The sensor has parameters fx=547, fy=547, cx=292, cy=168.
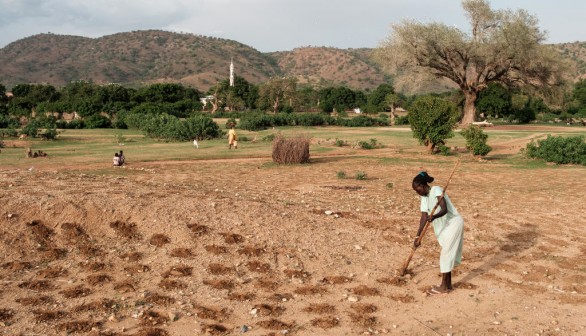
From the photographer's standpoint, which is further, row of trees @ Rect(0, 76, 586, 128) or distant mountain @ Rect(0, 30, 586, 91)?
distant mountain @ Rect(0, 30, 586, 91)

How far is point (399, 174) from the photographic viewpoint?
58.2ft

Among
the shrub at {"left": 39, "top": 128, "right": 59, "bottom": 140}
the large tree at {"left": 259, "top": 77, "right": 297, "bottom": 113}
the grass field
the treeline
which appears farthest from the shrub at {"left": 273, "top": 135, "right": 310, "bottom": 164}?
the large tree at {"left": 259, "top": 77, "right": 297, "bottom": 113}

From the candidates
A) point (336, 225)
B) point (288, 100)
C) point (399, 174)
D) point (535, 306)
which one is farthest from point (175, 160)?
point (288, 100)

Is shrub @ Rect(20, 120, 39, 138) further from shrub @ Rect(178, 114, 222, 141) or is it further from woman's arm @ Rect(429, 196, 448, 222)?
woman's arm @ Rect(429, 196, 448, 222)

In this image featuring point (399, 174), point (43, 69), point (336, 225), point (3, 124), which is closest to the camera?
point (336, 225)

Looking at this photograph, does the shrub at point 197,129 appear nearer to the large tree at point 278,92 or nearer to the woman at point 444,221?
the woman at point 444,221

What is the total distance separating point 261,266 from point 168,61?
142 meters

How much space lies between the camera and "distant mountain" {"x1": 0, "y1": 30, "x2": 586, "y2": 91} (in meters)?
127

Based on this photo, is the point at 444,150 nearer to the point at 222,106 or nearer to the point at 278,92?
the point at 278,92

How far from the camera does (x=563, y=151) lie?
2186 centimetres

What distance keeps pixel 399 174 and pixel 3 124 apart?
35451mm

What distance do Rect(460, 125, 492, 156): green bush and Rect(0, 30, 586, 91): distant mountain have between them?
95.0 m

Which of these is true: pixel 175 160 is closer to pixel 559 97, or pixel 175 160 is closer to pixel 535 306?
pixel 535 306

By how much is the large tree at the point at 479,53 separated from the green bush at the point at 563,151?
21.1 metres
